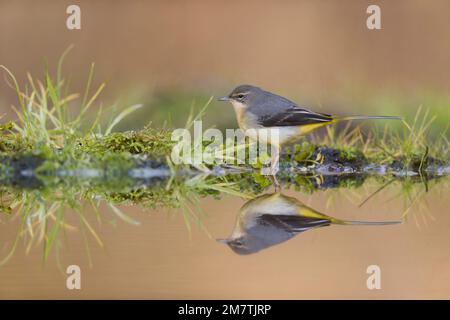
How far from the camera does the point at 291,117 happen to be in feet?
23.8

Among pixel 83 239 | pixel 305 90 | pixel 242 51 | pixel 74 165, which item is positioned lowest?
pixel 83 239

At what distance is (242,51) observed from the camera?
44.4 ft

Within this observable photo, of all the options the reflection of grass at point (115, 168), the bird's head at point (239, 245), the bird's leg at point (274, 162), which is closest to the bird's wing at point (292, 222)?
the bird's head at point (239, 245)

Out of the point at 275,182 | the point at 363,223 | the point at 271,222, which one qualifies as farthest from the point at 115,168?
the point at 363,223

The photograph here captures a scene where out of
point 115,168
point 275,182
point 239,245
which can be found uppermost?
point 115,168

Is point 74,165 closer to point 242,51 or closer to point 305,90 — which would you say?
point 305,90

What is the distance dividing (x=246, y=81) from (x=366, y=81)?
193 centimetres

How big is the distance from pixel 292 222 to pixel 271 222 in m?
0.12

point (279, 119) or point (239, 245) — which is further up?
point (279, 119)

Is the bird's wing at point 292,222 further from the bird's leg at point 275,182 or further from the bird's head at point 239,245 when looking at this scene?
the bird's leg at point 275,182

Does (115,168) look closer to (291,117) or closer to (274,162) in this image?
(274,162)

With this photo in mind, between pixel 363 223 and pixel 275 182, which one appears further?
pixel 275 182

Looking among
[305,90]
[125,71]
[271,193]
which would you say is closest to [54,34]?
[125,71]

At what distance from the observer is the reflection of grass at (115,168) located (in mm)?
4938
